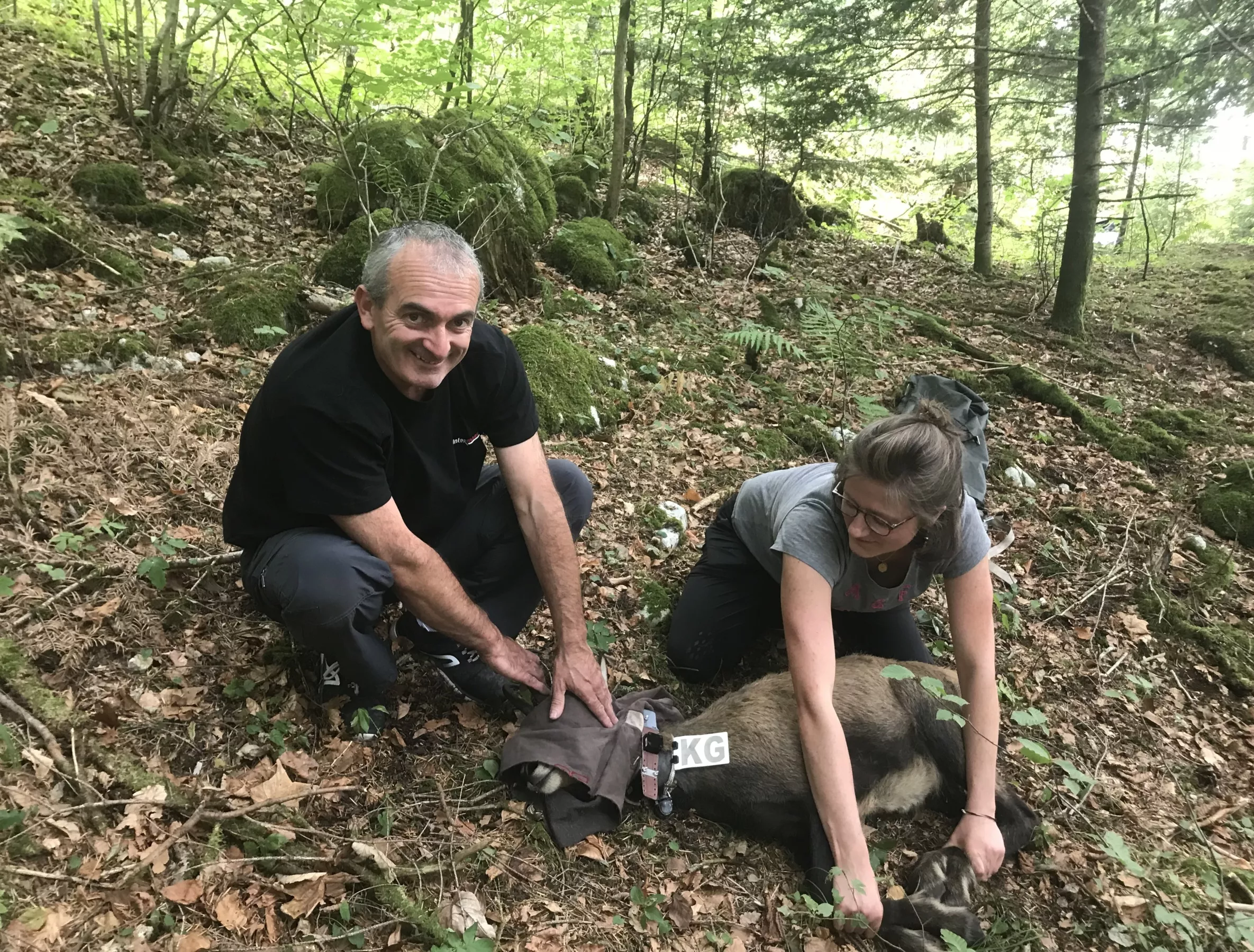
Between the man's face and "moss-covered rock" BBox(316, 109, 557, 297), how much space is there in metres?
4.07

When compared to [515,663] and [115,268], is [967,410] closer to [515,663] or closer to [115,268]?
[515,663]

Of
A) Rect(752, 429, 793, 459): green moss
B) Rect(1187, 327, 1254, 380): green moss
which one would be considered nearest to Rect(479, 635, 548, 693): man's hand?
Rect(752, 429, 793, 459): green moss

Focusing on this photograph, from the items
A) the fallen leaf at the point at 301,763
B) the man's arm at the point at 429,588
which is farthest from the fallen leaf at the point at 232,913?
the man's arm at the point at 429,588

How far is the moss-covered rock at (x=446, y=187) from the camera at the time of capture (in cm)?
672

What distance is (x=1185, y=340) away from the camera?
10.3 metres

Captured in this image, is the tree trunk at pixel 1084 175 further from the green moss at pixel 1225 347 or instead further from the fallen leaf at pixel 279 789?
the fallen leaf at pixel 279 789

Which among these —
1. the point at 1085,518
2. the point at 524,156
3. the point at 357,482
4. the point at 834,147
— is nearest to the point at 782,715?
the point at 357,482

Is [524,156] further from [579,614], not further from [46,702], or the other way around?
Result: [46,702]

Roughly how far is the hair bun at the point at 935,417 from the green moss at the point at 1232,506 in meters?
4.72

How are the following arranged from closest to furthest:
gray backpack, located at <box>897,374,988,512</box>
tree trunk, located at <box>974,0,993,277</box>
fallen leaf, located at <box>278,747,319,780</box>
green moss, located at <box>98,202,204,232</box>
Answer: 1. fallen leaf, located at <box>278,747,319,780</box>
2. gray backpack, located at <box>897,374,988,512</box>
3. green moss, located at <box>98,202,204,232</box>
4. tree trunk, located at <box>974,0,993,277</box>

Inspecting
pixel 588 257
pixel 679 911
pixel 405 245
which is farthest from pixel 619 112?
pixel 679 911

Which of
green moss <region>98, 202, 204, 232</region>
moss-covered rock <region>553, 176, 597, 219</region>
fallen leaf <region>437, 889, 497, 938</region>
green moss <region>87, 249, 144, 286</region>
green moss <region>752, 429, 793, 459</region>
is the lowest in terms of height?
fallen leaf <region>437, 889, 497, 938</region>

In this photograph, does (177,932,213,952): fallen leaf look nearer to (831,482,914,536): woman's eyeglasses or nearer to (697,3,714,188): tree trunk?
(831,482,914,536): woman's eyeglasses

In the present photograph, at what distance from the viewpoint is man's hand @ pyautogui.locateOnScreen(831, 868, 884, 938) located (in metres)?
2.62
